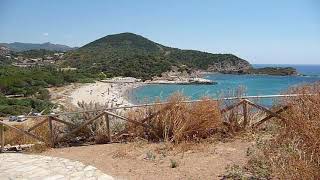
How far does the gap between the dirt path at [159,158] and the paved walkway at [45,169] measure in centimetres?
24

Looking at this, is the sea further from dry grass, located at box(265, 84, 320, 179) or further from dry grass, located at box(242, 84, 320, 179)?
dry grass, located at box(265, 84, 320, 179)

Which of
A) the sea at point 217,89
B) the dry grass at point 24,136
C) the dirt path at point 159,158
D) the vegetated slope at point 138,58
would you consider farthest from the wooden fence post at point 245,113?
the vegetated slope at point 138,58

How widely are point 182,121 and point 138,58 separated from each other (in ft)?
318

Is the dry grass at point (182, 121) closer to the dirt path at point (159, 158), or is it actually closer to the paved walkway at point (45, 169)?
the dirt path at point (159, 158)

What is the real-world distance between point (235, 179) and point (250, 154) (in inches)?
49.3

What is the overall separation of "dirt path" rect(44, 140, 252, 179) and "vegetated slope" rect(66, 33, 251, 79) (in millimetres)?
84312

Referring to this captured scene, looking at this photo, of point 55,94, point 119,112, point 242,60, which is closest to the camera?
point 119,112

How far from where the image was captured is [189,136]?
26.3 feet

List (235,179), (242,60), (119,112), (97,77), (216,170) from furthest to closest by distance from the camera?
1. (242,60)
2. (97,77)
3. (119,112)
4. (216,170)
5. (235,179)

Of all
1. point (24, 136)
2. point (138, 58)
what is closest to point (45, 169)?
point (24, 136)

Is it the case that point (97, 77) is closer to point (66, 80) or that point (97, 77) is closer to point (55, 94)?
point (66, 80)

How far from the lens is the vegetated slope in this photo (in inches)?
3947

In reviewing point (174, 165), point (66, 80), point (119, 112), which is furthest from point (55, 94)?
point (174, 165)

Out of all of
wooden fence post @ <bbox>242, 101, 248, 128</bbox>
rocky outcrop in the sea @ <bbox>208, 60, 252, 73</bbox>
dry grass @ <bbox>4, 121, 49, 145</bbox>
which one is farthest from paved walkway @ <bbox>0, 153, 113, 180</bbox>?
rocky outcrop in the sea @ <bbox>208, 60, 252, 73</bbox>
